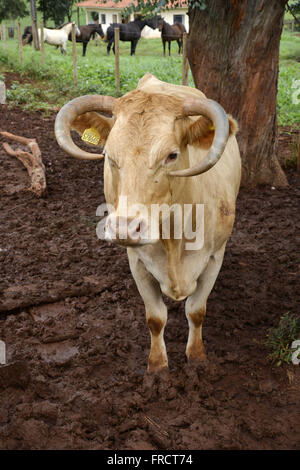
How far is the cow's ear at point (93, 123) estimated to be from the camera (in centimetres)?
246

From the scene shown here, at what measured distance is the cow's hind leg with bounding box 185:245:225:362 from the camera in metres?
2.97

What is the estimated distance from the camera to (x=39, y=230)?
194 inches

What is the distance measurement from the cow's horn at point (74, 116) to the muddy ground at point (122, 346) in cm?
145

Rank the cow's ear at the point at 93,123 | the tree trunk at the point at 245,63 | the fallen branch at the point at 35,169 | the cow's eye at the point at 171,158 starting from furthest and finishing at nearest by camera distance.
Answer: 1. the fallen branch at the point at 35,169
2. the tree trunk at the point at 245,63
3. the cow's ear at the point at 93,123
4. the cow's eye at the point at 171,158

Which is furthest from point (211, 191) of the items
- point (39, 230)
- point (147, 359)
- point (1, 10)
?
point (1, 10)

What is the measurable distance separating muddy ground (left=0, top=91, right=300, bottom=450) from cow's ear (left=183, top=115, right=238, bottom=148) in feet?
4.85

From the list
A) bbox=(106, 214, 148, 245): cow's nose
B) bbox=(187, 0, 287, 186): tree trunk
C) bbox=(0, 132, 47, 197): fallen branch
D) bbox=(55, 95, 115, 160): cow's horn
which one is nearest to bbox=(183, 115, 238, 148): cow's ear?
bbox=(55, 95, 115, 160): cow's horn

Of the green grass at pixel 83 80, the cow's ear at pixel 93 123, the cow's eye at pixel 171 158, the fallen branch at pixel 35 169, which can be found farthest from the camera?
the green grass at pixel 83 80

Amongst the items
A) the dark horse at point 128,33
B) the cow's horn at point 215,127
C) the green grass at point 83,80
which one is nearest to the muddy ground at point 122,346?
the cow's horn at point 215,127

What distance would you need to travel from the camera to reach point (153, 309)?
297 centimetres

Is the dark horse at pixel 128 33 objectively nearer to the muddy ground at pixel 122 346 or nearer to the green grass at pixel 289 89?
the green grass at pixel 289 89

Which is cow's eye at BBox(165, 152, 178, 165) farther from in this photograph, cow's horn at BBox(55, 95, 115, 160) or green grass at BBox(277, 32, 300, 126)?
green grass at BBox(277, 32, 300, 126)
